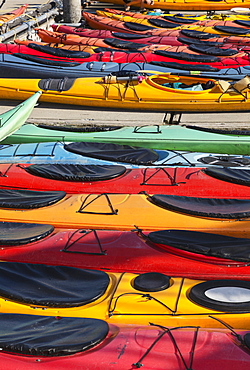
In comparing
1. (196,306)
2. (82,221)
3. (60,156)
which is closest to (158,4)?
(60,156)

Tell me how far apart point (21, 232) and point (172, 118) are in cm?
613

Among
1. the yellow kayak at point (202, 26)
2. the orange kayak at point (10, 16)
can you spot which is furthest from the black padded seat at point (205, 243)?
the orange kayak at point (10, 16)

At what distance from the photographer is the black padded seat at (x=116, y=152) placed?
8484 mm

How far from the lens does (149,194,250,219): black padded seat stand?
678 centimetres

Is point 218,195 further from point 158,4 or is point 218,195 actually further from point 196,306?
point 158,4

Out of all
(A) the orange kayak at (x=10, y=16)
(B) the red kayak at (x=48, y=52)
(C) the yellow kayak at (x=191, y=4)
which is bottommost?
(B) the red kayak at (x=48, y=52)

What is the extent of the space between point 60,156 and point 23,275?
3.33 metres

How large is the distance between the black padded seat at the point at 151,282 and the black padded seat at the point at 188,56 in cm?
960

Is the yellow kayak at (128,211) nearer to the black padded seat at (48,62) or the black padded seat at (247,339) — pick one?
the black padded seat at (247,339)

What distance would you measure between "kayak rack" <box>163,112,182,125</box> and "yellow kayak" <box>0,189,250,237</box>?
443 cm

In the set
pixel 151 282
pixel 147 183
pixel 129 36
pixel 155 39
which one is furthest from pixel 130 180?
pixel 129 36

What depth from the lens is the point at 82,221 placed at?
6941mm

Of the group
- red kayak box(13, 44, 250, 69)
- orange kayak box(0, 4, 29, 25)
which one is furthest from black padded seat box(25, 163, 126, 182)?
orange kayak box(0, 4, 29, 25)

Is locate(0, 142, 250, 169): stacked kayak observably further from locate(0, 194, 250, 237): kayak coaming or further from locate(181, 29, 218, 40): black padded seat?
locate(181, 29, 218, 40): black padded seat
